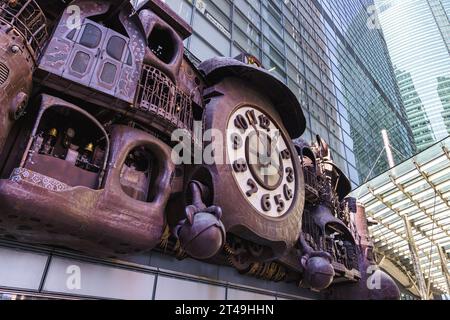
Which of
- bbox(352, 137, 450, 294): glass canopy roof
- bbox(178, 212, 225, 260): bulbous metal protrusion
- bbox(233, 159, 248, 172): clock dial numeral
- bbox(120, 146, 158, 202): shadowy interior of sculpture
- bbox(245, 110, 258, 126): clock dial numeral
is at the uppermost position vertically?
bbox(352, 137, 450, 294): glass canopy roof

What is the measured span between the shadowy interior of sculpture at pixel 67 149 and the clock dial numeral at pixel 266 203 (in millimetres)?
3297

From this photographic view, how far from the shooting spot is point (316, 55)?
889 inches

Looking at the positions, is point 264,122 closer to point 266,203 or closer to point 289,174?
point 289,174

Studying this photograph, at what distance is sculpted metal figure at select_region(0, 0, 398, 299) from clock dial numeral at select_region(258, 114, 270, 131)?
4cm

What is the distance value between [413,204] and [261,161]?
14.2 meters

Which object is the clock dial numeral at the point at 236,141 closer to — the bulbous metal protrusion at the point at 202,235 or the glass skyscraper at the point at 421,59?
the bulbous metal protrusion at the point at 202,235

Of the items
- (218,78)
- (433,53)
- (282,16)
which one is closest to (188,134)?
Result: (218,78)

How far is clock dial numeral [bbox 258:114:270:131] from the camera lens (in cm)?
785

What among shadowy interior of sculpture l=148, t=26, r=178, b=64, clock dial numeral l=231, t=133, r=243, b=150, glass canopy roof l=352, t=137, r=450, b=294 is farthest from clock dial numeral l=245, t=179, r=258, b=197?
glass canopy roof l=352, t=137, r=450, b=294

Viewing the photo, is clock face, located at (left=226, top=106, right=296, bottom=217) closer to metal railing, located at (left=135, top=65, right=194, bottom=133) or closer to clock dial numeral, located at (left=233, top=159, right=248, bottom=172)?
clock dial numeral, located at (left=233, top=159, right=248, bottom=172)
